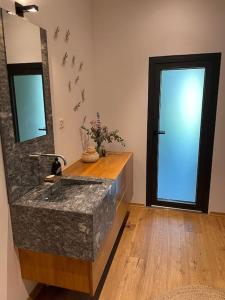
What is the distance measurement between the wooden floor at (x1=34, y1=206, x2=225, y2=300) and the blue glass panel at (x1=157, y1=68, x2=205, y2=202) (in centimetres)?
38

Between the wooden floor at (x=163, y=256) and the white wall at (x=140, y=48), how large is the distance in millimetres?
418

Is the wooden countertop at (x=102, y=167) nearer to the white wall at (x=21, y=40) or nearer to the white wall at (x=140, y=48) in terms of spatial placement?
the white wall at (x=140, y=48)

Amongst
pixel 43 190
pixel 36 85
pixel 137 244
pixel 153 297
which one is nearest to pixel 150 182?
pixel 137 244

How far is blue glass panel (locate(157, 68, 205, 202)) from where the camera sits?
2.90 meters

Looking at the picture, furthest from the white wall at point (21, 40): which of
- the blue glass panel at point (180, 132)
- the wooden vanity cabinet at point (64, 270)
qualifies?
the blue glass panel at point (180, 132)

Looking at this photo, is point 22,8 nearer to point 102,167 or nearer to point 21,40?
point 21,40

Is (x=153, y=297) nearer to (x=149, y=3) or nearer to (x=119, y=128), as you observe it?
(x=119, y=128)

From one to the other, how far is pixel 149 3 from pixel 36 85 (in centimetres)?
192

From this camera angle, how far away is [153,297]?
1.85 m

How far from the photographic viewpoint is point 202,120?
2.90 m

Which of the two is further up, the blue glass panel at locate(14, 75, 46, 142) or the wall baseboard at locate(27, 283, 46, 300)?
the blue glass panel at locate(14, 75, 46, 142)

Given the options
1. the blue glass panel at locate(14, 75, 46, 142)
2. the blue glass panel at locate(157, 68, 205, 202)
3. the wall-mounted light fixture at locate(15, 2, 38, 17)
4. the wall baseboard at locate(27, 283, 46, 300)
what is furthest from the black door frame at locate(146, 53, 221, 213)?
the wall baseboard at locate(27, 283, 46, 300)

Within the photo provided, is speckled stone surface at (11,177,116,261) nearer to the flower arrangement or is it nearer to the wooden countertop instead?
the wooden countertop

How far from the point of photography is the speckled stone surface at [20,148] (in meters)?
1.46
